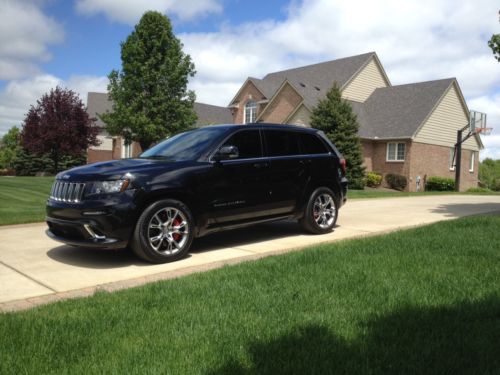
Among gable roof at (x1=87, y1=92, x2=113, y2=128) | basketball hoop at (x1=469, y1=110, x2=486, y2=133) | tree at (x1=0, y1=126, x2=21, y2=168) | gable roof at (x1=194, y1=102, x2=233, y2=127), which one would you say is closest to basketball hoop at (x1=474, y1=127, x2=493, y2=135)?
basketball hoop at (x1=469, y1=110, x2=486, y2=133)

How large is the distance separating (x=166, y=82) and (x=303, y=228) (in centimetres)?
2089

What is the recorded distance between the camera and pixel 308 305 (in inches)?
159

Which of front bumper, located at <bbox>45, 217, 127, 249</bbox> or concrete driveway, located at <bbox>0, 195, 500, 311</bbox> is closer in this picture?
concrete driveway, located at <bbox>0, 195, 500, 311</bbox>

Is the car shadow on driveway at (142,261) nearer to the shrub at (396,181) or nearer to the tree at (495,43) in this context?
the tree at (495,43)

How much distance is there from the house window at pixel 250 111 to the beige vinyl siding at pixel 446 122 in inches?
565

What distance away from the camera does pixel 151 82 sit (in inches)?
1043

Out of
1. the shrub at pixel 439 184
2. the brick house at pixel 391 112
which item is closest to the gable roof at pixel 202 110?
the brick house at pixel 391 112

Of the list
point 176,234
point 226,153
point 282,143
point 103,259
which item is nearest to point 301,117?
point 282,143

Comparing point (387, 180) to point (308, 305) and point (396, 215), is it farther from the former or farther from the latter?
point (308, 305)

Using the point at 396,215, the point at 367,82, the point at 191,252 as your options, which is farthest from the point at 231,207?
the point at 367,82

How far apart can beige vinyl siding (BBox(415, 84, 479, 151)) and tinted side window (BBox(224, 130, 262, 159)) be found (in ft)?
82.0

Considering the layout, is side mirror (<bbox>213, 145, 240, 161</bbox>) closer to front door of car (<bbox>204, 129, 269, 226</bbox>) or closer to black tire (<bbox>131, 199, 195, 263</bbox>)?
front door of car (<bbox>204, 129, 269, 226</bbox>)

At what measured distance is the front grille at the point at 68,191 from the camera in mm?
5764

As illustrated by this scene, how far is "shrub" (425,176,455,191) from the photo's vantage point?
100ft
